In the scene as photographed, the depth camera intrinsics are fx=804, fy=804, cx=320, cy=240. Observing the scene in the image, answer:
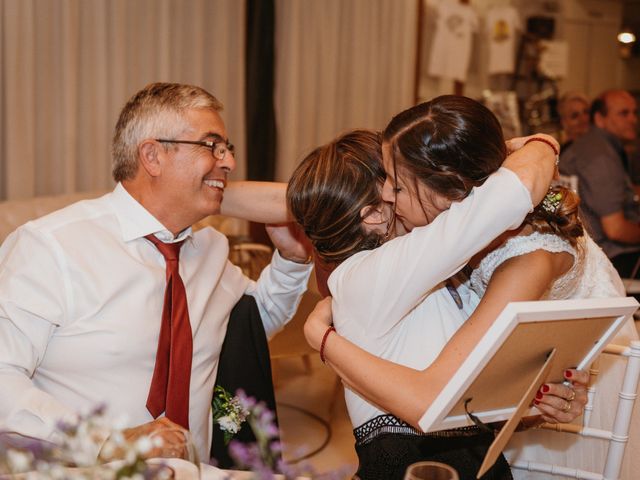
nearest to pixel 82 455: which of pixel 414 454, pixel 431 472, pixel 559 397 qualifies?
pixel 431 472

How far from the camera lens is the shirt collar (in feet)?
6.76

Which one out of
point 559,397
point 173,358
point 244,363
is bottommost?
point 244,363

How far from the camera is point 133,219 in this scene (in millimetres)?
2070

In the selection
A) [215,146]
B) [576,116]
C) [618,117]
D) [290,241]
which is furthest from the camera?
[576,116]

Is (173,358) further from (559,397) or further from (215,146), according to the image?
(559,397)

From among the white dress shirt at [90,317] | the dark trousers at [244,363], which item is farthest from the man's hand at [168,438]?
the dark trousers at [244,363]

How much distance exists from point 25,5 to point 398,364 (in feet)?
11.0

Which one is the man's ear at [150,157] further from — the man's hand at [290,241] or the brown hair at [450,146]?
the brown hair at [450,146]

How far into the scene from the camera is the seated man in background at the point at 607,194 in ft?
16.5

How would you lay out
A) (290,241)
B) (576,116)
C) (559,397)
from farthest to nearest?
(576,116) → (290,241) → (559,397)

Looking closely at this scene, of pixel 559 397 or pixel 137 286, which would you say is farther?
pixel 137 286

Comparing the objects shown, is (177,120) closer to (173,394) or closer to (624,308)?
(173,394)

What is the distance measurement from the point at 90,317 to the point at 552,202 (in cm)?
110

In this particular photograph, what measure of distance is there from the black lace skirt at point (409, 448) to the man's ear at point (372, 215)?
0.43 metres
